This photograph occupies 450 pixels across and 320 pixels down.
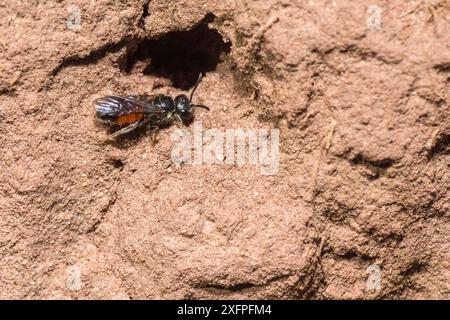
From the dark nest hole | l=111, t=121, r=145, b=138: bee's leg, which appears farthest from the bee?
the dark nest hole

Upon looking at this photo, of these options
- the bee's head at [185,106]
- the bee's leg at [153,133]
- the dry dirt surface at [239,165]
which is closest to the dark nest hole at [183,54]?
the dry dirt surface at [239,165]

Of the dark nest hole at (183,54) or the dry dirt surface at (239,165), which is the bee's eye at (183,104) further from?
the dark nest hole at (183,54)

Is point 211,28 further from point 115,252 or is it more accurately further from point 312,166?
point 115,252

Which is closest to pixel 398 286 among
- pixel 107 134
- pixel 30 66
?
pixel 107 134

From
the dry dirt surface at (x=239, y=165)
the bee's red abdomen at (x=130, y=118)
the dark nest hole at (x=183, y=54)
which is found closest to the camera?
the dry dirt surface at (x=239, y=165)

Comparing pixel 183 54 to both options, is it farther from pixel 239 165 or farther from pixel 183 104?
pixel 239 165

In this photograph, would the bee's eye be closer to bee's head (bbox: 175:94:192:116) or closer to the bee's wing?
bee's head (bbox: 175:94:192:116)

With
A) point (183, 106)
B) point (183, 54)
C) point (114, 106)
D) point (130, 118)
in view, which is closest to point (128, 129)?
point (130, 118)
